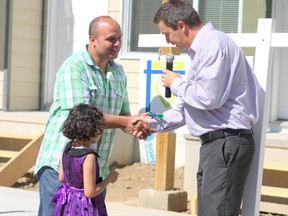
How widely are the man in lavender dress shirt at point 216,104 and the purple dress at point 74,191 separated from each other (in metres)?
0.67

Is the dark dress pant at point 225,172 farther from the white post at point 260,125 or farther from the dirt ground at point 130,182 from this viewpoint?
the dirt ground at point 130,182

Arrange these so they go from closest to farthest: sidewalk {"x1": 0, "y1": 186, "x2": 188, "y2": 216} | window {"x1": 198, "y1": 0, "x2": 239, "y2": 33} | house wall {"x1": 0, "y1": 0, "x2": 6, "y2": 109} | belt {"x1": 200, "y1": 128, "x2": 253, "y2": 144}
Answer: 1. belt {"x1": 200, "y1": 128, "x2": 253, "y2": 144}
2. sidewalk {"x1": 0, "y1": 186, "x2": 188, "y2": 216}
3. window {"x1": 198, "y1": 0, "x2": 239, "y2": 33}
4. house wall {"x1": 0, "y1": 0, "x2": 6, "y2": 109}

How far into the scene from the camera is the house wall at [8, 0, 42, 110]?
39.4 ft

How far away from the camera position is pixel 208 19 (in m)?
10.4

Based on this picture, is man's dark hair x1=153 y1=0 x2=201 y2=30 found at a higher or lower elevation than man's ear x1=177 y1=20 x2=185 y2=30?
higher

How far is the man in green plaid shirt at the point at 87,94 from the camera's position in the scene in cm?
498

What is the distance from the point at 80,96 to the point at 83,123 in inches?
9.6

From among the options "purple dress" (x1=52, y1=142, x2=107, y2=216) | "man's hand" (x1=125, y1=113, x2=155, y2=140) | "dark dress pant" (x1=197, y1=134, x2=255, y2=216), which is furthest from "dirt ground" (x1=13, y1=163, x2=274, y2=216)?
"dark dress pant" (x1=197, y1=134, x2=255, y2=216)

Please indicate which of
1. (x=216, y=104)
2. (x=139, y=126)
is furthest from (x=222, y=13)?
(x=216, y=104)

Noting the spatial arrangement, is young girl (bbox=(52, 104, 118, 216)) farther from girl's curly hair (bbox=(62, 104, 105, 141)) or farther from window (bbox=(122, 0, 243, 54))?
window (bbox=(122, 0, 243, 54))

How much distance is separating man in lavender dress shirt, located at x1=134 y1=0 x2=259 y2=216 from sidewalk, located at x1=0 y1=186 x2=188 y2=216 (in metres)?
2.95

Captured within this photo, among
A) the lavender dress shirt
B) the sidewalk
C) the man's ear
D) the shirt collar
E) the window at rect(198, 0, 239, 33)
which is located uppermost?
the window at rect(198, 0, 239, 33)

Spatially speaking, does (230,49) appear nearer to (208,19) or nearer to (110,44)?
(110,44)

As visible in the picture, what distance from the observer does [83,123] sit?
4742 millimetres
